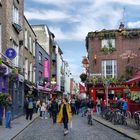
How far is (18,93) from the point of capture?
3612 cm

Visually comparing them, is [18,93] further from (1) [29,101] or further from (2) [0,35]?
(2) [0,35]

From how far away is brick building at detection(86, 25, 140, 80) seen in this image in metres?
52.8

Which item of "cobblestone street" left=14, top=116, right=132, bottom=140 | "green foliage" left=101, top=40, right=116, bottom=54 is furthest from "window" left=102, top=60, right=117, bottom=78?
"cobblestone street" left=14, top=116, right=132, bottom=140

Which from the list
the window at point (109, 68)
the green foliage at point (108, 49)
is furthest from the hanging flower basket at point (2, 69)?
the green foliage at point (108, 49)

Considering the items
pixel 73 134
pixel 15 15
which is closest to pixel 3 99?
pixel 73 134

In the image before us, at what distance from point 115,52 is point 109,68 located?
2.17 meters

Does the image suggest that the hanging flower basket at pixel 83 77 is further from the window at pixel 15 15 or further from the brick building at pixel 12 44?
the window at pixel 15 15

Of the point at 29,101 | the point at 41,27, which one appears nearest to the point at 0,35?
the point at 29,101

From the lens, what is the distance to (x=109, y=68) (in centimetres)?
5362

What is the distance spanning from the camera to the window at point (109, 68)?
5344cm

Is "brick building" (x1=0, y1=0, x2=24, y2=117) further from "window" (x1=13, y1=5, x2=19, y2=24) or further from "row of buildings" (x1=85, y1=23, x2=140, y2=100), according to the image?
"row of buildings" (x1=85, y1=23, x2=140, y2=100)

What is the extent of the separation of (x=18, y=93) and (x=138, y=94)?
11671 millimetres

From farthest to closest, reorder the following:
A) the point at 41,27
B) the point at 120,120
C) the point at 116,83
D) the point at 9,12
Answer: the point at 41,27, the point at 116,83, the point at 9,12, the point at 120,120

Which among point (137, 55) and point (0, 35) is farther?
point (137, 55)
